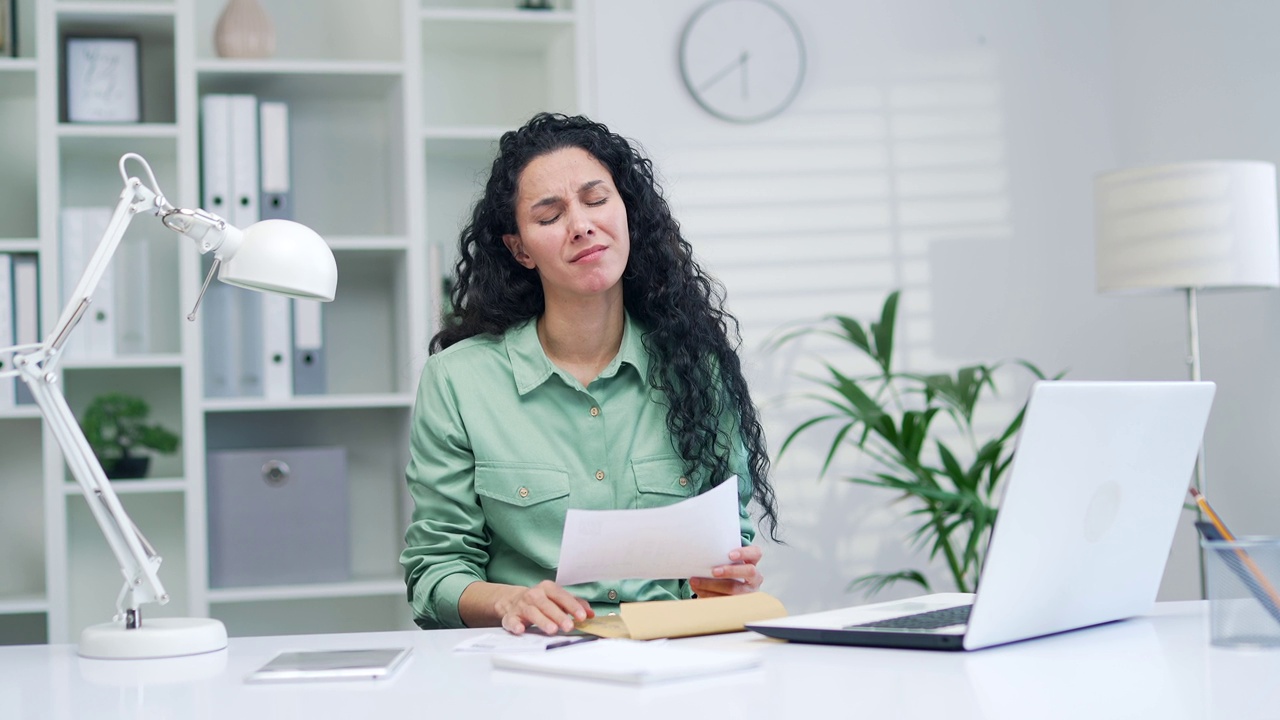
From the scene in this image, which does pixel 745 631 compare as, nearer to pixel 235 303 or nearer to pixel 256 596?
pixel 256 596

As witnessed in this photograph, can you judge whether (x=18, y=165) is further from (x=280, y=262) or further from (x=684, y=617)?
(x=684, y=617)

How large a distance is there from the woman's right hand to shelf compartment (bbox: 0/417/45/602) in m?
1.95

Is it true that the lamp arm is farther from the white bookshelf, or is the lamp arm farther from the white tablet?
the white bookshelf

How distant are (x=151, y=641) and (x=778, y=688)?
0.66 metres

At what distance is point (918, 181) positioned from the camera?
3.29 m

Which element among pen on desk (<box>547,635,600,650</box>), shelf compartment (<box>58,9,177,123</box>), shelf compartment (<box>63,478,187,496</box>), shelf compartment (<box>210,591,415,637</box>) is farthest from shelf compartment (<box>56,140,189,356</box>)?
pen on desk (<box>547,635,600,650</box>)

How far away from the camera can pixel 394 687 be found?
104cm

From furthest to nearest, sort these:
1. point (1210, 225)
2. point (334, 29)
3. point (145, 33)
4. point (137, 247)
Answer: point (334, 29)
point (145, 33)
point (137, 247)
point (1210, 225)

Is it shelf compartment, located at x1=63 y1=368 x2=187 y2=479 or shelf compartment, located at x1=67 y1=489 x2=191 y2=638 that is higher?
shelf compartment, located at x1=63 y1=368 x2=187 y2=479

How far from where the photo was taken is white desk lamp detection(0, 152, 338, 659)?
4.04ft

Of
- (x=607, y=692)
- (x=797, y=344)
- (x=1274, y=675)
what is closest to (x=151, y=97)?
(x=797, y=344)

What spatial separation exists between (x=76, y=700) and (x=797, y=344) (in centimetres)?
238

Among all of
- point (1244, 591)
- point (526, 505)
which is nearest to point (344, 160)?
point (526, 505)

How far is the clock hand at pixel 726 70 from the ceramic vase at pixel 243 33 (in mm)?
1095
